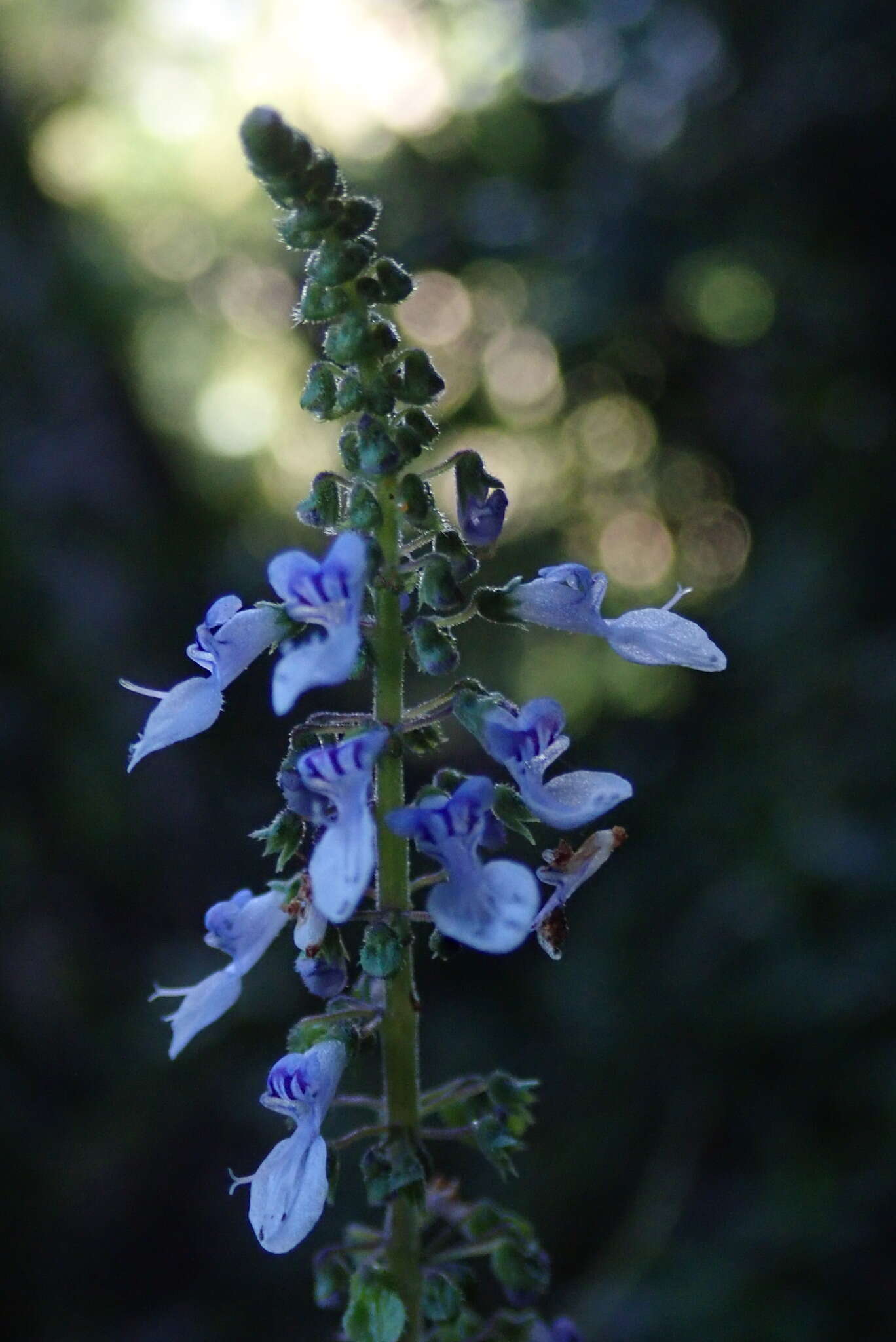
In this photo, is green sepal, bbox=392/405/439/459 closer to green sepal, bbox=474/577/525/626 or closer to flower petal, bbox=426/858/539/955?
green sepal, bbox=474/577/525/626

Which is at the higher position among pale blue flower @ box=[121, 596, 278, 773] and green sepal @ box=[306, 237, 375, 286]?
green sepal @ box=[306, 237, 375, 286]

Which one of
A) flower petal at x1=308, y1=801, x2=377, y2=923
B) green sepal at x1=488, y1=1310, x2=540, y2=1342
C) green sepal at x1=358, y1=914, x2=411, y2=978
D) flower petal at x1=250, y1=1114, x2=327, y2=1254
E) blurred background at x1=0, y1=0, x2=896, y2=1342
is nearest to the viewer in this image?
flower petal at x1=308, y1=801, x2=377, y2=923

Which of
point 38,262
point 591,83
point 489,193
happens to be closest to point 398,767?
point 489,193

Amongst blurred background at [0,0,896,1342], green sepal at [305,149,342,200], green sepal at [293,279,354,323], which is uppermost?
green sepal at [305,149,342,200]

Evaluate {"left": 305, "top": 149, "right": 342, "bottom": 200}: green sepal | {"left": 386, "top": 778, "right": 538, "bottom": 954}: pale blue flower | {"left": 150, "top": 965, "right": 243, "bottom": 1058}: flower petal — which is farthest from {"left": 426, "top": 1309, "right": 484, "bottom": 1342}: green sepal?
{"left": 305, "top": 149, "right": 342, "bottom": 200}: green sepal

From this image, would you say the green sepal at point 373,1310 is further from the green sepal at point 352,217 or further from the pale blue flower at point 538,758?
the green sepal at point 352,217

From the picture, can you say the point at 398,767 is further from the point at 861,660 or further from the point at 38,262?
the point at 38,262

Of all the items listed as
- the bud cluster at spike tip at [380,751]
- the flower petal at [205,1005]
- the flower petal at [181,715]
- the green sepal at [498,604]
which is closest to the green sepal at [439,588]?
the bud cluster at spike tip at [380,751]

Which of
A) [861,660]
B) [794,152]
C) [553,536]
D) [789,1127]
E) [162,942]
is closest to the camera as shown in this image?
[789,1127]
